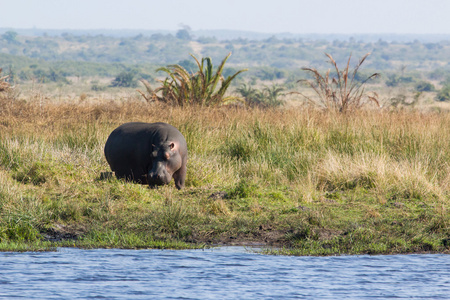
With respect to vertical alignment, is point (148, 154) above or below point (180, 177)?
above

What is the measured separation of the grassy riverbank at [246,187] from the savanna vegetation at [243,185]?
0.08 ft

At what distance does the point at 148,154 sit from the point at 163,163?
40 centimetres

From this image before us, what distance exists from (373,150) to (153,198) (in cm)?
474

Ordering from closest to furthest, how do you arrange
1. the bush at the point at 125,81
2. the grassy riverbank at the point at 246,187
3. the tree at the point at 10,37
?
the grassy riverbank at the point at 246,187, the bush at the point at 125,81, the tree at the point at 10,37

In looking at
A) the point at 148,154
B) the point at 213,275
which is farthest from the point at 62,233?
the point at 213,275

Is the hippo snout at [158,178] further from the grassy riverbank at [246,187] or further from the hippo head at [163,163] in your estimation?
the grassy riverbank at [246,187]

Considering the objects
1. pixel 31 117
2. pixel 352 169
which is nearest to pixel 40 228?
pixel 352 169

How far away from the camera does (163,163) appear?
1010 cm

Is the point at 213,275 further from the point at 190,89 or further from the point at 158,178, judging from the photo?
the point at 190,89

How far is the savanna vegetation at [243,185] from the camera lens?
8.27 m

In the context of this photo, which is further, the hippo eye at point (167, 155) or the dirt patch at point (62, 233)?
the hippo eye at point (167, 155)

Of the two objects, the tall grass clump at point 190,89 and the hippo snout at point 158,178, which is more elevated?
the tall grass clump at point 190,89

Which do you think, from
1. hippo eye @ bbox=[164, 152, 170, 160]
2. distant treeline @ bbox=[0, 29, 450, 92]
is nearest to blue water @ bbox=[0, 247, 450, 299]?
hippo eye @ bbox=[164, 152, 170, 160]

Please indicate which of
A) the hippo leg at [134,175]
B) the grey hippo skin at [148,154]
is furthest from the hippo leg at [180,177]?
the hippo leg at [134,175]
